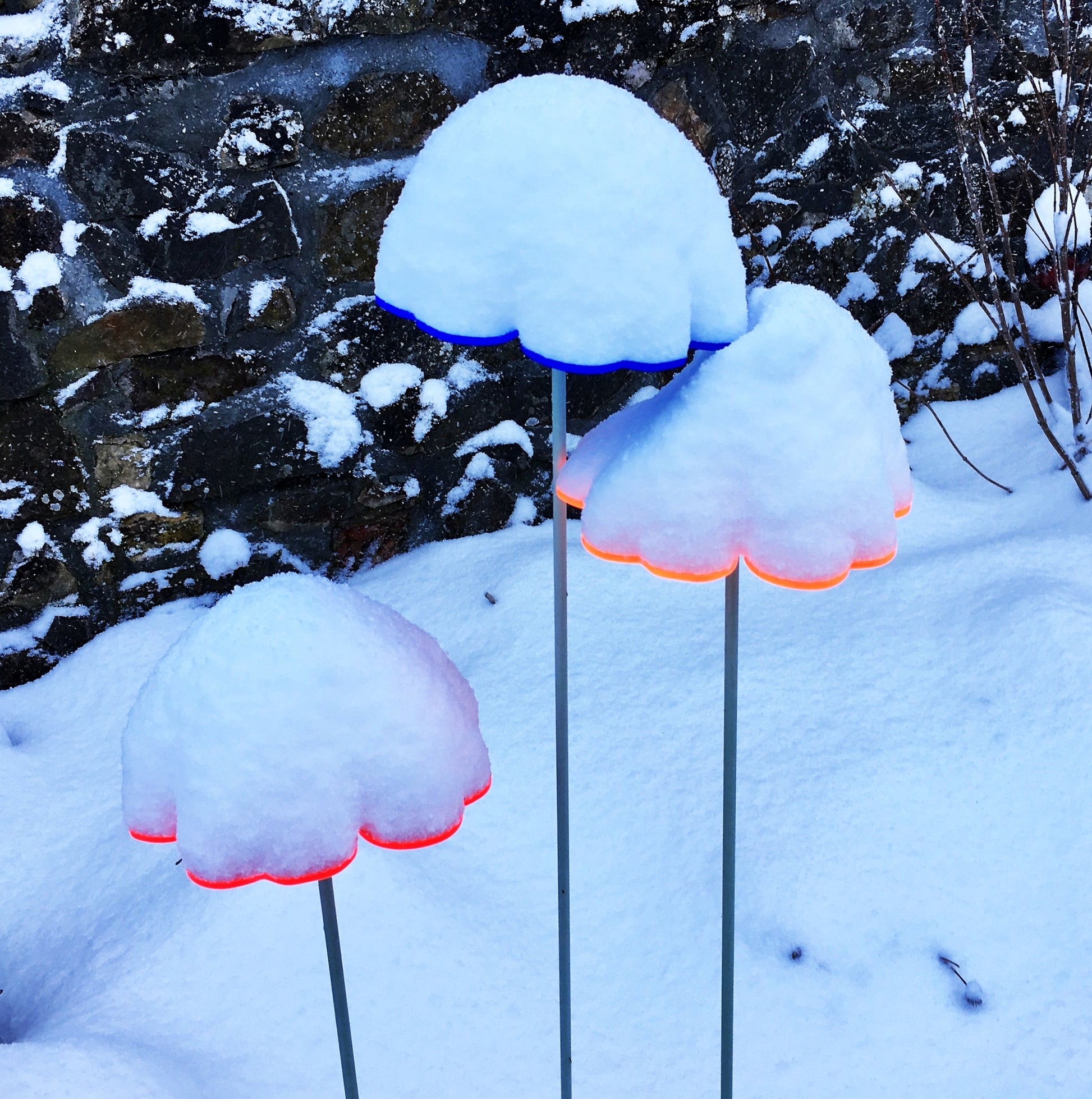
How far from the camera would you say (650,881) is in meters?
1.54

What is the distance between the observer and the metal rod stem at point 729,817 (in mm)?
986

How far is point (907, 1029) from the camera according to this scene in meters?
1.34

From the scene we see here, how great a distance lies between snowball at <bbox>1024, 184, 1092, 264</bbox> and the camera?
2.32 metres

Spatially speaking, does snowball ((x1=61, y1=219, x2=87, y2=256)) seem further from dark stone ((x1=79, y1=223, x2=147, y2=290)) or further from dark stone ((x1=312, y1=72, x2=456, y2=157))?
dark stone ((x1=312, y1=72, x2=456, y2=157))

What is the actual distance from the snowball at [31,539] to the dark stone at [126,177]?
0.53 m

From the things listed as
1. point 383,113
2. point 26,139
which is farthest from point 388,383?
point 26,139

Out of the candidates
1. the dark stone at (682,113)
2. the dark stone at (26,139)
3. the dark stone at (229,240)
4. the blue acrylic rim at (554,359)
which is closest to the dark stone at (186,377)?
the dark stone at (229,240)

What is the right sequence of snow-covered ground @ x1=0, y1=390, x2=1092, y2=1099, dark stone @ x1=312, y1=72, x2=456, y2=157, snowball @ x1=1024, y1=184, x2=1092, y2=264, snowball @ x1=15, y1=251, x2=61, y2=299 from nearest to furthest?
snow-covered ground @ x1=0, y1=390, x2=1092, y2=1099, snowball @ x1=15, y1=251, x2=61, y2=299, dark stone @ x1=312, y1=72, x2=456, y2=157, snowball @ x1=1024, y1=184, x2=1092, y2=264

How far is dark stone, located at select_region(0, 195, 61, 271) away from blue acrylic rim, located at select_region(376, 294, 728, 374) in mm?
1010

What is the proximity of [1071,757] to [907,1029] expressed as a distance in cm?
53

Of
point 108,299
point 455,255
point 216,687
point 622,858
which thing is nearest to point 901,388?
point 622,858

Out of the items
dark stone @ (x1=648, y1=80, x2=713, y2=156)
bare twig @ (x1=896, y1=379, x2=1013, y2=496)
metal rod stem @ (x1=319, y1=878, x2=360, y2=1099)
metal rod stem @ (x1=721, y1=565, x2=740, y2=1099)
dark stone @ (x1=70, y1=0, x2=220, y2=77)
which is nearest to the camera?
metal rod stem @ (x1=319, y1=878, x2=360, y2=1099)

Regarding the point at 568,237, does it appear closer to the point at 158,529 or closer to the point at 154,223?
the point at 154,223

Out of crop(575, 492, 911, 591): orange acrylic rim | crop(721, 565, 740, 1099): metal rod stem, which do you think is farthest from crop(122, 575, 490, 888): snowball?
crop(721, 565, 740, 1099): metal rod stem
